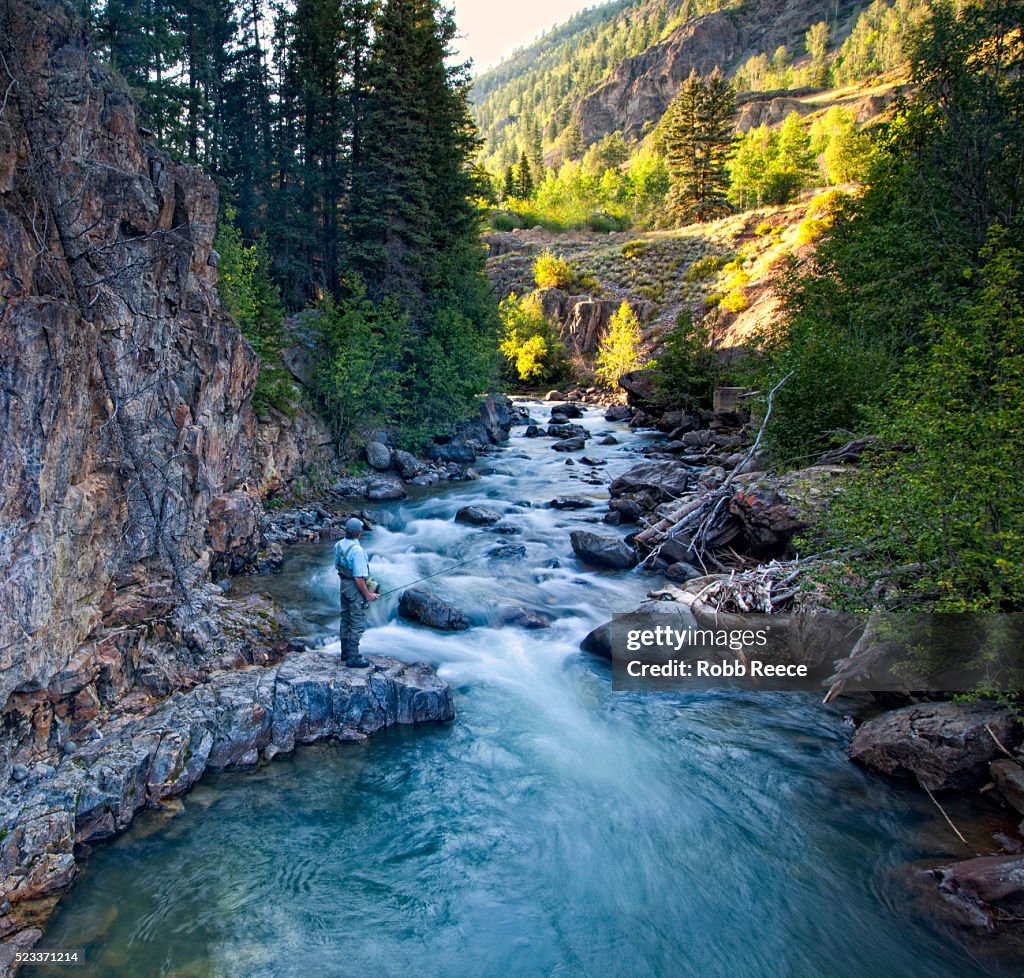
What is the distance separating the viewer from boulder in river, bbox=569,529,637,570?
14.8 m

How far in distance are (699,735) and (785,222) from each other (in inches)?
2180

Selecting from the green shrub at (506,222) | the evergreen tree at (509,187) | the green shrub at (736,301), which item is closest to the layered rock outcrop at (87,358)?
the green shrub at (736,301)

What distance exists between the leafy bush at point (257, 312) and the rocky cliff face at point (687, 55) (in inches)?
5716

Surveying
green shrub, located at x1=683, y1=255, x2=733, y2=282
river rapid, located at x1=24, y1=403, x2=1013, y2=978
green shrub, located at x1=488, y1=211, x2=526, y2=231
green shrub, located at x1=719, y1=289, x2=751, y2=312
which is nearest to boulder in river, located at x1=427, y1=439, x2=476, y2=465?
river rapid, located at x1=24, y1=403, x2=1013, y2=978

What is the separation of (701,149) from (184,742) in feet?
242

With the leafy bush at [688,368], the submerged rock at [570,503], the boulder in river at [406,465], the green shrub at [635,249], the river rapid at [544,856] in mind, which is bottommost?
the river rapid at [544,856]

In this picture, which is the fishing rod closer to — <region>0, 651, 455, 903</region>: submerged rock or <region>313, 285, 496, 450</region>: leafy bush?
<region>0, 651, 455, 903</region>: submerged rock

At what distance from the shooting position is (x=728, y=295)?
134 ft

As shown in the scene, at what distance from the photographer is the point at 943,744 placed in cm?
730

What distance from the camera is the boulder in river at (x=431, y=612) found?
472 inches

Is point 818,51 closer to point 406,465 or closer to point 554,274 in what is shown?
point 554,274

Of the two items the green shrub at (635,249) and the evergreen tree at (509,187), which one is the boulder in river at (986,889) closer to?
the green shrub at (635,249)

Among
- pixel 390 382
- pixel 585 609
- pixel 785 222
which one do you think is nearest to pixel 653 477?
pixel 585 609

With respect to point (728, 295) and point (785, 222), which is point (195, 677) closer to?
point (728, 295)
